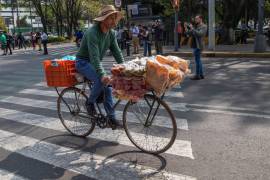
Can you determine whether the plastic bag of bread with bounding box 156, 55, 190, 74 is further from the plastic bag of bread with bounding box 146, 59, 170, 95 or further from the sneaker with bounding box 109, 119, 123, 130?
the sneaker with bounding box 109, 119, 123, 130

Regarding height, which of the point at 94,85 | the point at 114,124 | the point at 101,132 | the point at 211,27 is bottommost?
the point at 101,132

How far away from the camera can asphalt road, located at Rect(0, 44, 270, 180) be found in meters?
Result: 4.62

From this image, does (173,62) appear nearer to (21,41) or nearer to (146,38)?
(146,38)

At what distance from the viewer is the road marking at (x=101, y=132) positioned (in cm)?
524

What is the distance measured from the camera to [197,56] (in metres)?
11.2

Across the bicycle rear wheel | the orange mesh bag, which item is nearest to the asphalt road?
the bicycle rear wheel

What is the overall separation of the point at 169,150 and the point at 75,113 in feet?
5.59

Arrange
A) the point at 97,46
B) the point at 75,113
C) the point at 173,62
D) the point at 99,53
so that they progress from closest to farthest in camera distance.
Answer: the point at 173,62
the point at 97,46
the point at 99,53
the point at 75,113

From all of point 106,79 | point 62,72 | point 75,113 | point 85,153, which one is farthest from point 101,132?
point 106,79

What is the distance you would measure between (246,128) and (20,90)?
23.0ft

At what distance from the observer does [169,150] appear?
17.2 feet

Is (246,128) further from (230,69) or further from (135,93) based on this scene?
(230,69)

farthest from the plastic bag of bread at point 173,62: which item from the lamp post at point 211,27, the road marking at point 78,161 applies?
the lamp post at point 211,27

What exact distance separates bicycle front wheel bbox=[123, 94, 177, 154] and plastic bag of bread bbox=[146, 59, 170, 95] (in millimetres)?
272
